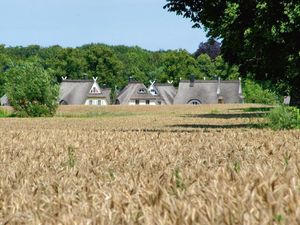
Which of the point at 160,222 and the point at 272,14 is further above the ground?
the point at 272,14

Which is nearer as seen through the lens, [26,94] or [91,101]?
[26,94]

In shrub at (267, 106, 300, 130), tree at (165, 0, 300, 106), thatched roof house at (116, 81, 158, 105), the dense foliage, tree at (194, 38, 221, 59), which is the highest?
tree at (194, 38, 221, 59)

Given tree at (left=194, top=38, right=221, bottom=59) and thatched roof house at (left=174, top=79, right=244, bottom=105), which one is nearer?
thatched roof house at (left=174, top=79, right=244, bottom=105)

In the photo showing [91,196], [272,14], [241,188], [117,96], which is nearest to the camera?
[241,188]

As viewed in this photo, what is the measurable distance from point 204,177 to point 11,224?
2.00 metres

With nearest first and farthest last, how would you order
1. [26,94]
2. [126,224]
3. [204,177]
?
[126,224], [204,177], [26,94]

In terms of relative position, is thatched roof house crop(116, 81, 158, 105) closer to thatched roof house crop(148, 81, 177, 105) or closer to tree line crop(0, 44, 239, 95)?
thatched roof house crop(148, 81, 177, 105)

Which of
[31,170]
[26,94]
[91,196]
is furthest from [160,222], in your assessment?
[26,94]

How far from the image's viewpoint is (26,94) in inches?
2931

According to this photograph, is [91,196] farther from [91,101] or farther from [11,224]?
[91,101]

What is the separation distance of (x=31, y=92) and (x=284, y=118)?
4875cm

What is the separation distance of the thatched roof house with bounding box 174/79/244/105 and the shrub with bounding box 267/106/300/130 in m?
122

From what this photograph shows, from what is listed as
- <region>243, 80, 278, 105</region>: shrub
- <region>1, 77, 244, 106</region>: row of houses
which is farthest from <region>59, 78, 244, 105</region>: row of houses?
<region>243, 80, 278, 105</region>: shrub

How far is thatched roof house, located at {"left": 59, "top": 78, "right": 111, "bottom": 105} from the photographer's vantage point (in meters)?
158
